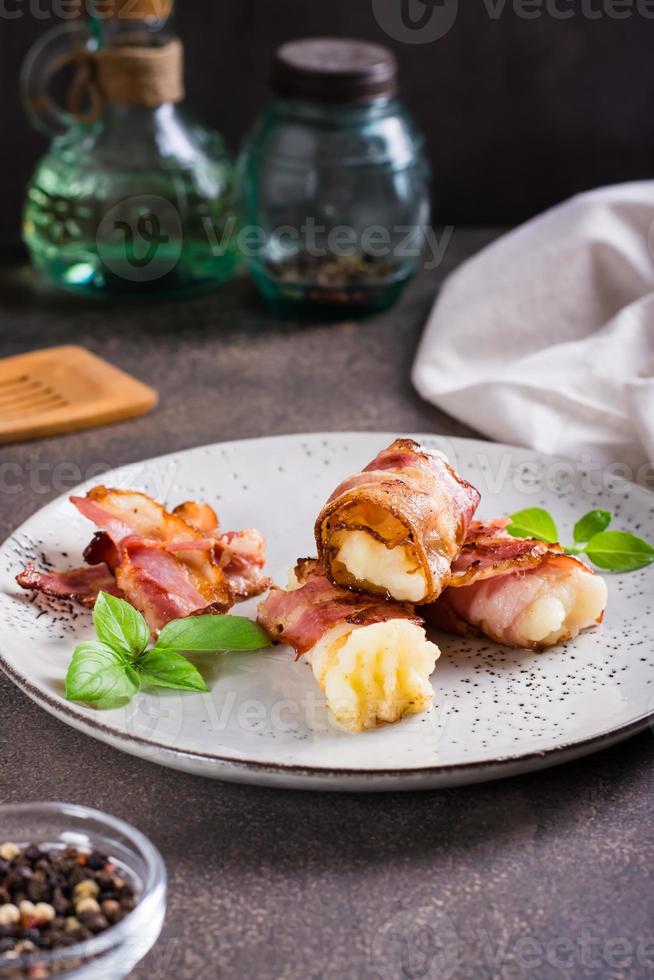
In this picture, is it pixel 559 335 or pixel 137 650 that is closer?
pixel 137 650

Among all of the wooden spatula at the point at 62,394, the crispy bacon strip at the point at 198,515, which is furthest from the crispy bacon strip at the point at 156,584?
the wooden spatula at the point at 62,394

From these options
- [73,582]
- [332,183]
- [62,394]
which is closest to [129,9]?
[332,183]

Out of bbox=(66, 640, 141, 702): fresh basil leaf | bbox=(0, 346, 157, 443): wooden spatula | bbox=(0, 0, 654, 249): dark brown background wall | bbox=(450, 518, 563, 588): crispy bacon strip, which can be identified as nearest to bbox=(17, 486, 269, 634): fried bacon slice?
bbox=(66, 640, 141, 702): fresh basil leaf

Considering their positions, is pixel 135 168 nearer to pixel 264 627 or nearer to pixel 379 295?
pixel 379 295

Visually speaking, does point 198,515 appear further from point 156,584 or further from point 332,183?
point 332,183

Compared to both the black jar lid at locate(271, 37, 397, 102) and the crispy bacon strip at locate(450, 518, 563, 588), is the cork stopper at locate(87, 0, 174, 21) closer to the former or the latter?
the black jar lid at locate(271, 37, 397, 102)
